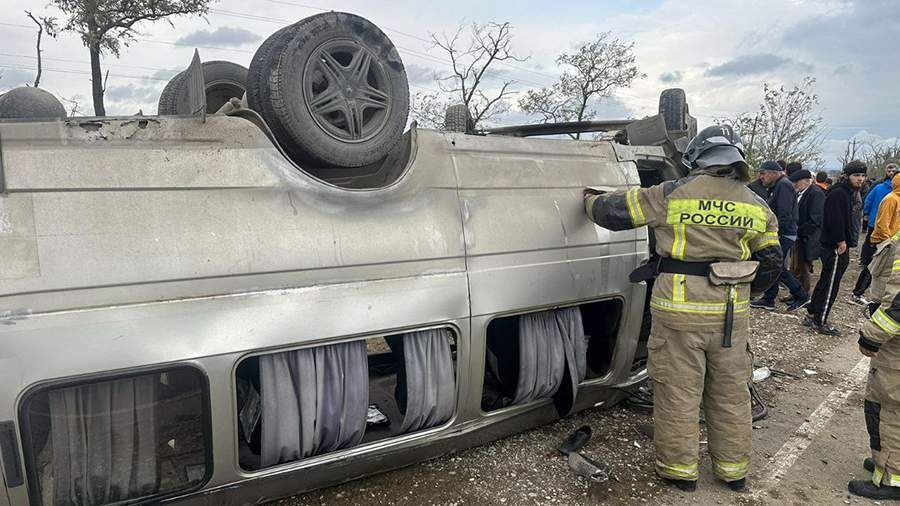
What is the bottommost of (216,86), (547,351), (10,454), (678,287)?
(547,351)

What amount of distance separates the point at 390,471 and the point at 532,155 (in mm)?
1796

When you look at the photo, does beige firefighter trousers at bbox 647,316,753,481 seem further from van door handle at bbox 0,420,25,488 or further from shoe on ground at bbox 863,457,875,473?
van door handle at bbox 0,420,25,488

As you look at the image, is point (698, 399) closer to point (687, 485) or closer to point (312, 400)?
point (687, 485)

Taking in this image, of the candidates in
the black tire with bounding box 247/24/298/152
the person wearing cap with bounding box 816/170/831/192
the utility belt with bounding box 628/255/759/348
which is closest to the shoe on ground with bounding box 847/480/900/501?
the utility belt with bounding box 628/255/759/348

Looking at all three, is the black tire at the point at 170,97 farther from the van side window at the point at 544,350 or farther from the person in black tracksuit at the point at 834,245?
the person in black tracksuit at the point at 834,245

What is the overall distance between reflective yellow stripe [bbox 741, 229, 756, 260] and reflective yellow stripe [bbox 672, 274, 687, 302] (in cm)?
35

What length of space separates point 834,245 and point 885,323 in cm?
392

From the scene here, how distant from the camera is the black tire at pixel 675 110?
3994 millimetres

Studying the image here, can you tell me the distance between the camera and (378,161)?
257 centimetres

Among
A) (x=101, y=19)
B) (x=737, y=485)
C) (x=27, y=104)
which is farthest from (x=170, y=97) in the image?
(x=101, y=19)

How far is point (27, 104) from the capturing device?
8.52ft

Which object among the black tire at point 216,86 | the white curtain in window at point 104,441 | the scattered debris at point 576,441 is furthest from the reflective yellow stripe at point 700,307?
the black tire at point 216,86

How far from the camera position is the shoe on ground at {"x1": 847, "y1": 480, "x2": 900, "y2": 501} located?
2.82 meters

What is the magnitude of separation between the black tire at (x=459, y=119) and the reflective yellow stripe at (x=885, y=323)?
250 cm
